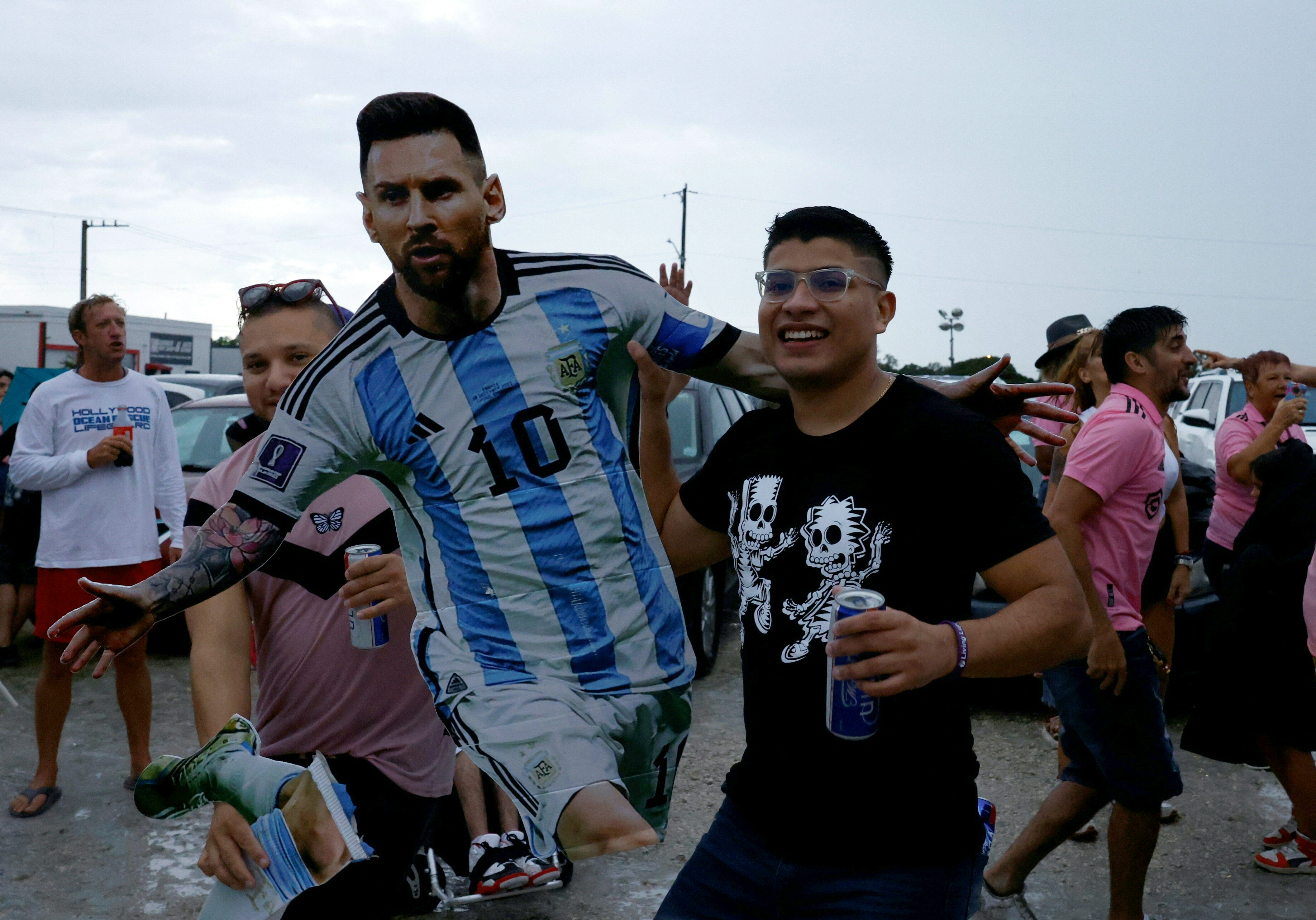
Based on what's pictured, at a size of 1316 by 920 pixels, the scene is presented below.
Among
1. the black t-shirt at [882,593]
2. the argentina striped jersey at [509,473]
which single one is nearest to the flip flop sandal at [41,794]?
the argentina striped jersey at [509,473]

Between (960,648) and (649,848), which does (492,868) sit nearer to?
(649,848)

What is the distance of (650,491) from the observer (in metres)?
2.56

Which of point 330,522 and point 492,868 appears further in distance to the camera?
point 492,868

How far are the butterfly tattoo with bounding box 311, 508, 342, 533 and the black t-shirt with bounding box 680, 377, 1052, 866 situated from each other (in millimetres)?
1059

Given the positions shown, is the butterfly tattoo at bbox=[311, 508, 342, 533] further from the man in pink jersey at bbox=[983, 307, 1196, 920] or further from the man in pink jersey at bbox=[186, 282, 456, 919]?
the man in pink jersey at bbox=[983, 307, 1196, 920]

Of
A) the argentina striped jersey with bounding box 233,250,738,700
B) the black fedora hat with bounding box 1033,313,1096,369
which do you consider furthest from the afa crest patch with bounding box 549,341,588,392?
the black fedora hat with bounding box 1033,313,1096,369

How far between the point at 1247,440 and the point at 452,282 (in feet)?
15.0

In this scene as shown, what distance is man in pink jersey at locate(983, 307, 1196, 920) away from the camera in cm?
357

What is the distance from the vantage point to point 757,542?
2.17 metres

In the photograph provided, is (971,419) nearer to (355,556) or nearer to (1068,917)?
(355,556)

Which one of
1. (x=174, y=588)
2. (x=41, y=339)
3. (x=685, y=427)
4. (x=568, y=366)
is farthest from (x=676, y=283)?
(x=41, y=339)

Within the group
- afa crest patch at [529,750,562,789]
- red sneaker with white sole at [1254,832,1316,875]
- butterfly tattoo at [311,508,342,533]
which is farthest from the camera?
red sneaker with white sole at [1254,832,1316,875]

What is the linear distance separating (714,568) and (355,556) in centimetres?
503

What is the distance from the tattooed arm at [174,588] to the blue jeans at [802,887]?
1.09 metres
